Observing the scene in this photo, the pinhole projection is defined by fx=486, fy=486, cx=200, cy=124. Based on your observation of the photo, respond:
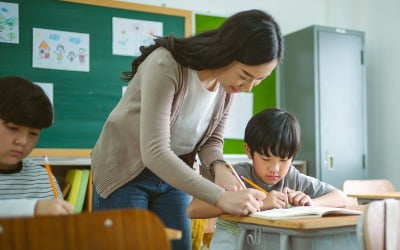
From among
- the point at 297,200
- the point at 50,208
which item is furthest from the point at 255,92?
the point at 50,208

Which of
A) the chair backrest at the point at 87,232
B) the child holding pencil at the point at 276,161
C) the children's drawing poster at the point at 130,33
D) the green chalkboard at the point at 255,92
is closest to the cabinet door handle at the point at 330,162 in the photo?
the green chalkboard at the point at 255,92

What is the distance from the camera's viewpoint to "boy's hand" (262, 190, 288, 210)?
5.03ft

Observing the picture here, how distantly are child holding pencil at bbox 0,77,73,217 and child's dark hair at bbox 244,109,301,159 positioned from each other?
2.50 feet

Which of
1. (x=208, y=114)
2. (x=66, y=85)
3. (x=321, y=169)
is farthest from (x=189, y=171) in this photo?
(x=321, y=169)

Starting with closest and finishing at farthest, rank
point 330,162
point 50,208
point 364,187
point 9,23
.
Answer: point 50,208 → point 364,187 → point 9,23 → point 330,162

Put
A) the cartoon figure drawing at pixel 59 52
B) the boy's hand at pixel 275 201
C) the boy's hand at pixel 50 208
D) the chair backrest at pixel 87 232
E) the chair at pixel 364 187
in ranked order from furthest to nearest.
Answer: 1. the cartoon figure drawing at pixel 59 52
2. the chair at pixel 364 187
3. the boy's hand at pixel 275 201
4. the boy's hand at pixel 50 208
5. the chair backrest at pixel 87 232

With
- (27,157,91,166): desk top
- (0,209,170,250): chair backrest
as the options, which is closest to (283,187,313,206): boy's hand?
(0,209,170,250): chair backrest

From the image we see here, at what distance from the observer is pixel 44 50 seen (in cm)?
318

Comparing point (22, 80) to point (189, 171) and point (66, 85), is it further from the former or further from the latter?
point (66, 85)

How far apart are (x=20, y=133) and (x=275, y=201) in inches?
31.9

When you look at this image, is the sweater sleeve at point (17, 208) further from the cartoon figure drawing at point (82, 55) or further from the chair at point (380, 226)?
the cartoon figure drawing at point (82, 55)

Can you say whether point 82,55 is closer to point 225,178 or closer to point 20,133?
point 20,133

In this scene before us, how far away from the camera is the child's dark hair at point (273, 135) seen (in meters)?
1.83

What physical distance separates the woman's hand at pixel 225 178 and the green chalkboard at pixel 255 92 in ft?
7.33
